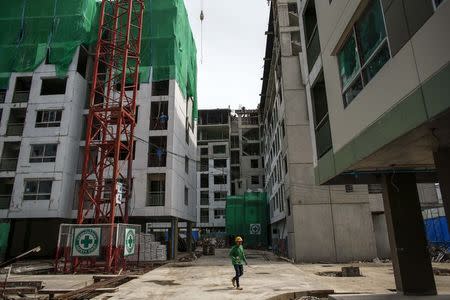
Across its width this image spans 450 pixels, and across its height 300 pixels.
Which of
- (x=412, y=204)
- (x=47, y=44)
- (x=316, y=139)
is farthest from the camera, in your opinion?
(x=47, y=44)

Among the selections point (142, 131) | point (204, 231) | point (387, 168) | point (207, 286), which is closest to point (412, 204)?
point (387, 168)

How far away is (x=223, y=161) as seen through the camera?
68.2 meters

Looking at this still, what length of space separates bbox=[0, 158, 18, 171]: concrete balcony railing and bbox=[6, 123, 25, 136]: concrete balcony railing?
7.27ft

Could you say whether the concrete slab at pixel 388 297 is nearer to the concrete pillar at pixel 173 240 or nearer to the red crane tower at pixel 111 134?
the red crane tower at pixel 111 134

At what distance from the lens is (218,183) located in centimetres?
6750

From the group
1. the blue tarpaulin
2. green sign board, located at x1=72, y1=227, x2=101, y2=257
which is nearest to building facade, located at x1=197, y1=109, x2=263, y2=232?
the blue tarpaulin

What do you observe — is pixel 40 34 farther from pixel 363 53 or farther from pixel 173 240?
pixel 363 53

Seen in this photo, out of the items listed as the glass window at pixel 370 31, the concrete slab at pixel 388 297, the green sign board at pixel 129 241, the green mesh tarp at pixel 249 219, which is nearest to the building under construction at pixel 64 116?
the green sign board at pixel 129 241

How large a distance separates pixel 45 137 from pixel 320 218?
2272cm

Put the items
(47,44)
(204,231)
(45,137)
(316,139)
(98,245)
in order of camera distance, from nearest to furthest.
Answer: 1. (316,139)
2. (98,245)
3. (45,137)
4. (47,44)
5. (204,231)

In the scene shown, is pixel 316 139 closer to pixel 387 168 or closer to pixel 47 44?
pixel 387 168

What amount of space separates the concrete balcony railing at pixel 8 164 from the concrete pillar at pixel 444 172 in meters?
29.8

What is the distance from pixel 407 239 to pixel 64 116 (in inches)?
1060

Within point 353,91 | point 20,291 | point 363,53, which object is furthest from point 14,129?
point 363,53
